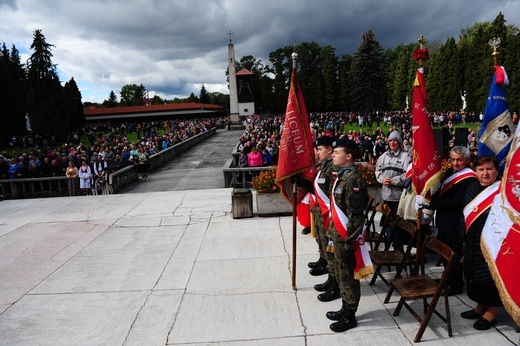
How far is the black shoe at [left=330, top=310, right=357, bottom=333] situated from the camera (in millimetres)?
4117

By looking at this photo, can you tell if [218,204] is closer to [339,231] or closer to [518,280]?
[339,231]

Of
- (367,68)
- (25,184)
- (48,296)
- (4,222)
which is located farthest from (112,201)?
(367,68)

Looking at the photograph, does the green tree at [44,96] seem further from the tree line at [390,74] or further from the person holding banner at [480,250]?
the person holding banner at [480,250]

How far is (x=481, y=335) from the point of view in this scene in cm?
391

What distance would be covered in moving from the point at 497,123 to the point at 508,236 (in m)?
2.23

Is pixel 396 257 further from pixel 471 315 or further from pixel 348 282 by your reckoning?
pixel 348 282

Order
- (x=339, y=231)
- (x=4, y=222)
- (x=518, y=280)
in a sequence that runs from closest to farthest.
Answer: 1. (x=518, y=280)
2. (x=339, y=231)
3. (x=4, y=222)

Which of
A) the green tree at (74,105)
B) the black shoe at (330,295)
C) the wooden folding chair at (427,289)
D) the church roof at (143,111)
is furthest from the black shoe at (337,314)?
the church roof at (143,111)

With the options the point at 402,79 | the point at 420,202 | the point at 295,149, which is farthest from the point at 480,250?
the point at 402,79

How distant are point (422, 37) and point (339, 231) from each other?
3241mm

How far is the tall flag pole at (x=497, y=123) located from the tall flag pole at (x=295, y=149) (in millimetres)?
2325

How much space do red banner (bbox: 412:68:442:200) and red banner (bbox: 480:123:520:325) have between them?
1385 mm

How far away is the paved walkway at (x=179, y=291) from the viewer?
417 cm

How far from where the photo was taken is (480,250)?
3.99 m
